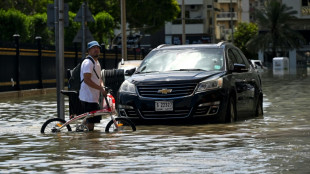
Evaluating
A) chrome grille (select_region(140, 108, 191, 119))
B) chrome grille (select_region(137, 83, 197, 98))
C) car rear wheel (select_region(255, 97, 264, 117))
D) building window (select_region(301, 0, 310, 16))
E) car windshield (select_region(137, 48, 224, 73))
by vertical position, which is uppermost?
building window (select_region(301, 0, 310, 16))

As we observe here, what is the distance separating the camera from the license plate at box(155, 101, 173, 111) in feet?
53.9

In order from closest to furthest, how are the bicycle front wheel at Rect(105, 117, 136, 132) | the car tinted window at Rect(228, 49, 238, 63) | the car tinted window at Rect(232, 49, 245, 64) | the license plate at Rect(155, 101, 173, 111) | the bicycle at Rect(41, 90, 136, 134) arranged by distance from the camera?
the bicycle at Rect(41, 90, 136, 134) → the bicycle front wheel at Rect(105, 117, 136, 132) → the license plate at Rect(155, 101, 173, 111) → the car tinted window at Rect(228, 49, 238, 63) → the car tinted window at Rect(232, 49, 245, 64)

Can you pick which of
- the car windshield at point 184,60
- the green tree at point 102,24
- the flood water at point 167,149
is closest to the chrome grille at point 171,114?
the flood water at point 167,149

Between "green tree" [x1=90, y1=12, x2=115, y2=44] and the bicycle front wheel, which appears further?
"green tree" [x1=90, y1=12, x2=115, y2=44]

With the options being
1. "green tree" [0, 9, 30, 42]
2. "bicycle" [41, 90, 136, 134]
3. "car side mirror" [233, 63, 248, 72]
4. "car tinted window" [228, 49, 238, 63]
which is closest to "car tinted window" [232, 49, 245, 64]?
"car tinted window" [228, 49, 238, 63]

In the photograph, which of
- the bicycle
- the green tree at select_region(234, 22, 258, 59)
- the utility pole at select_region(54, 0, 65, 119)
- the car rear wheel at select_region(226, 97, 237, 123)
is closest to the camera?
the bicycle

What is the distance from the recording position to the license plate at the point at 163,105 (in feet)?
53.9

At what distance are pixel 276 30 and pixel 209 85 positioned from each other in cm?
9703

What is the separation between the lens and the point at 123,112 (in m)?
16.9

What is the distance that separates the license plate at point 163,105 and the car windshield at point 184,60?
1.41 meters

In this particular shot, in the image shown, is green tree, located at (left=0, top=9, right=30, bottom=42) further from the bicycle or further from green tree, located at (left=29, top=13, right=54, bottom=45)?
the bicycle

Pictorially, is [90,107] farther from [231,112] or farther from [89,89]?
[231,112]

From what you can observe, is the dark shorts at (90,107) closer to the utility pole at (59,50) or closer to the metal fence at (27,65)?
the utility pole at (59,50)

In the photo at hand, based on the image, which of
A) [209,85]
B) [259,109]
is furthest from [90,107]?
[259,109]
